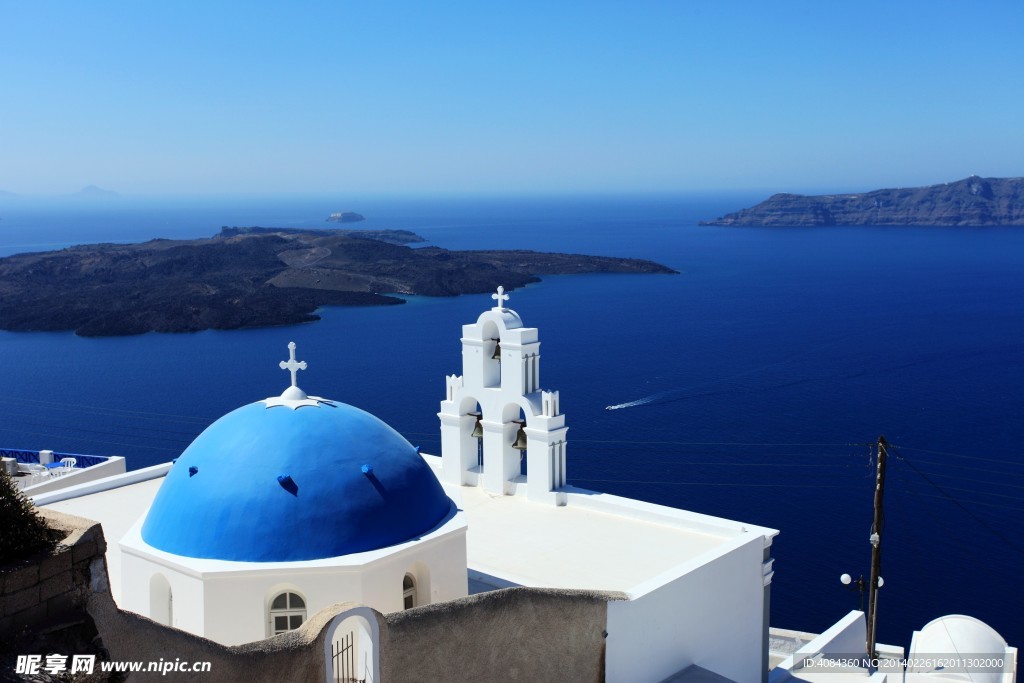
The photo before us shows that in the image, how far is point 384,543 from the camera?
8.75 meters

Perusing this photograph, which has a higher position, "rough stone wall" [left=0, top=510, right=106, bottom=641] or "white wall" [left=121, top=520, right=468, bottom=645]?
"rough stone wall" [left=0, top=510, right=106, bottom=641]

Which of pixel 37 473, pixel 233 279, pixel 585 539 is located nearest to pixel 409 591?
pixel 585 539

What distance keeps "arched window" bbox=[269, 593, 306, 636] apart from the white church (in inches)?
0.5

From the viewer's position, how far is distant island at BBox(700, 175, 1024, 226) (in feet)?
542

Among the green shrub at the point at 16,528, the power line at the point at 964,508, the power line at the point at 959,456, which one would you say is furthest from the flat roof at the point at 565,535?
the power line at the point at 959,456

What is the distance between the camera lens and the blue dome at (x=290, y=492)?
8508mm

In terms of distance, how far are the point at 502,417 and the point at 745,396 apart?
34333 millimetres

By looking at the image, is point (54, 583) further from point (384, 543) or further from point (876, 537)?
point (876, 537)

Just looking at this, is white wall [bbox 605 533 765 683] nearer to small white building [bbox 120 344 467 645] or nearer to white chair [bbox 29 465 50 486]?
small white building [bbox 120 344 467 645]

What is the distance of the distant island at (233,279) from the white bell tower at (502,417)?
56.7 meters

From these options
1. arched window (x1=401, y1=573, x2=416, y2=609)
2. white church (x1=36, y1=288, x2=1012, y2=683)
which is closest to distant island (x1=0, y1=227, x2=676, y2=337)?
white church (x1=36, y1=288, x2=1012, y2=683)

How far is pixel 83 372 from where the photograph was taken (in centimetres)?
5438

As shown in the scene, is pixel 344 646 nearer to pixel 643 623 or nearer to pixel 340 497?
pixel 340 497

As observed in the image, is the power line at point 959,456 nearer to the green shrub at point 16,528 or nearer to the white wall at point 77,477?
the white wall at point 77,477
